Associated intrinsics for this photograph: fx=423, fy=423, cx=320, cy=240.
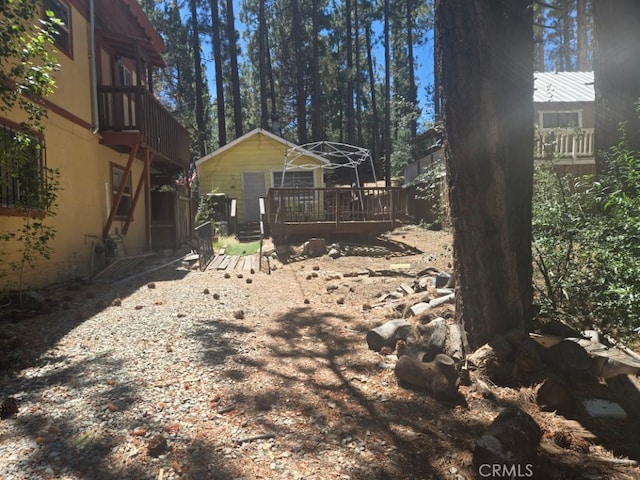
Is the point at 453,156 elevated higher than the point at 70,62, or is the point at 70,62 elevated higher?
the point at 70,62

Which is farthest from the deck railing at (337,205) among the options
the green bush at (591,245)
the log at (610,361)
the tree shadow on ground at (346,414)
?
the log at (610,361)

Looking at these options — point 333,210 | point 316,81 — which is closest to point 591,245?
point 333,210

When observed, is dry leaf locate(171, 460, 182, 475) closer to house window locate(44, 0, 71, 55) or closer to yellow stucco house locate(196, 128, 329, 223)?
house window locate(44, 0, 71, 55)

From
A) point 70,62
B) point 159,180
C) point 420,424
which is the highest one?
point 70,62

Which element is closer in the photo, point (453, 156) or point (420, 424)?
point (420, 424)

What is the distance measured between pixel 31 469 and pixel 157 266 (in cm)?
775

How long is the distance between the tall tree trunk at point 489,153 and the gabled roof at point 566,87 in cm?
1532

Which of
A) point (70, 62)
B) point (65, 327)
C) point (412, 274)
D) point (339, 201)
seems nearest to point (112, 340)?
point (65, 327)

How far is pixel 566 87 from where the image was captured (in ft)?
63.3

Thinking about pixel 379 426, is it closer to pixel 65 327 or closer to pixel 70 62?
pixel 65 327

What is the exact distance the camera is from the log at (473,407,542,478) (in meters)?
2.16

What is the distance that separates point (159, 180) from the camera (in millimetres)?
14867

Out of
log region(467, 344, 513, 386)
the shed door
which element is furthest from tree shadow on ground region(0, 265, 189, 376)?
the shed door

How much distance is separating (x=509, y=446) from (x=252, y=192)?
688 inches
